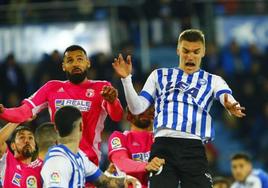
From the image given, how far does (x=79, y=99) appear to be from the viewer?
338 inches

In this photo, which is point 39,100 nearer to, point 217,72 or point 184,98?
point 184,98

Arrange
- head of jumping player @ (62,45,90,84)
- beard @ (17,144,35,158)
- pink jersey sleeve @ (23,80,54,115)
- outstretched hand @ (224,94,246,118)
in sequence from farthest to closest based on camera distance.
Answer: beard @ (17,144,35,158) < pink jersey sleeve @ (23,80,54,115) < head of jumping player @ (62,45,90,84) < outstretched hand @ (224,94,246,118)

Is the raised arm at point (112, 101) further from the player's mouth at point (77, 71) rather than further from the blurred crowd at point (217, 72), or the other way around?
the blurred crowd at point (217, 72)

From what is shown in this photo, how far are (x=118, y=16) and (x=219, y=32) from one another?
6.42 feet

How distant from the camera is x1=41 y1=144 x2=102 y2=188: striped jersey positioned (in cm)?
702

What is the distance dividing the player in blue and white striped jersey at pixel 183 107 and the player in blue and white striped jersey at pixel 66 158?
748mm

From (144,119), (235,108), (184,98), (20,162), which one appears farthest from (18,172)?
(235,108)

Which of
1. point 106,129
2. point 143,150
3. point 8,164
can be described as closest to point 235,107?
point 143,150

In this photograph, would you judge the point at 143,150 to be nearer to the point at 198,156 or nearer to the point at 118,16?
the point at 198,156

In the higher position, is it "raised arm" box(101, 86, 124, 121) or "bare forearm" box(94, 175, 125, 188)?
"raised arm" box(101, 86, 124, 121)

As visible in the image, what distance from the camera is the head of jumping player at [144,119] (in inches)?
346

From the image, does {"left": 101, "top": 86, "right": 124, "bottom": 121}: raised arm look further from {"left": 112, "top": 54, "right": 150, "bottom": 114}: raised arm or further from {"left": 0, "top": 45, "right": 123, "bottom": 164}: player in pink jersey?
{"left": 112, "top": 54, "right": 150, "bottom": 114}: raised arm

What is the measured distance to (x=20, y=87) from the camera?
1608 cm

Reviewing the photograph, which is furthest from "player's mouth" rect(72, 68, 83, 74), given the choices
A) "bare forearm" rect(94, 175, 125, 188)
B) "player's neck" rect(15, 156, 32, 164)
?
"bare forearm" rect(94, 175, 125, 188)
